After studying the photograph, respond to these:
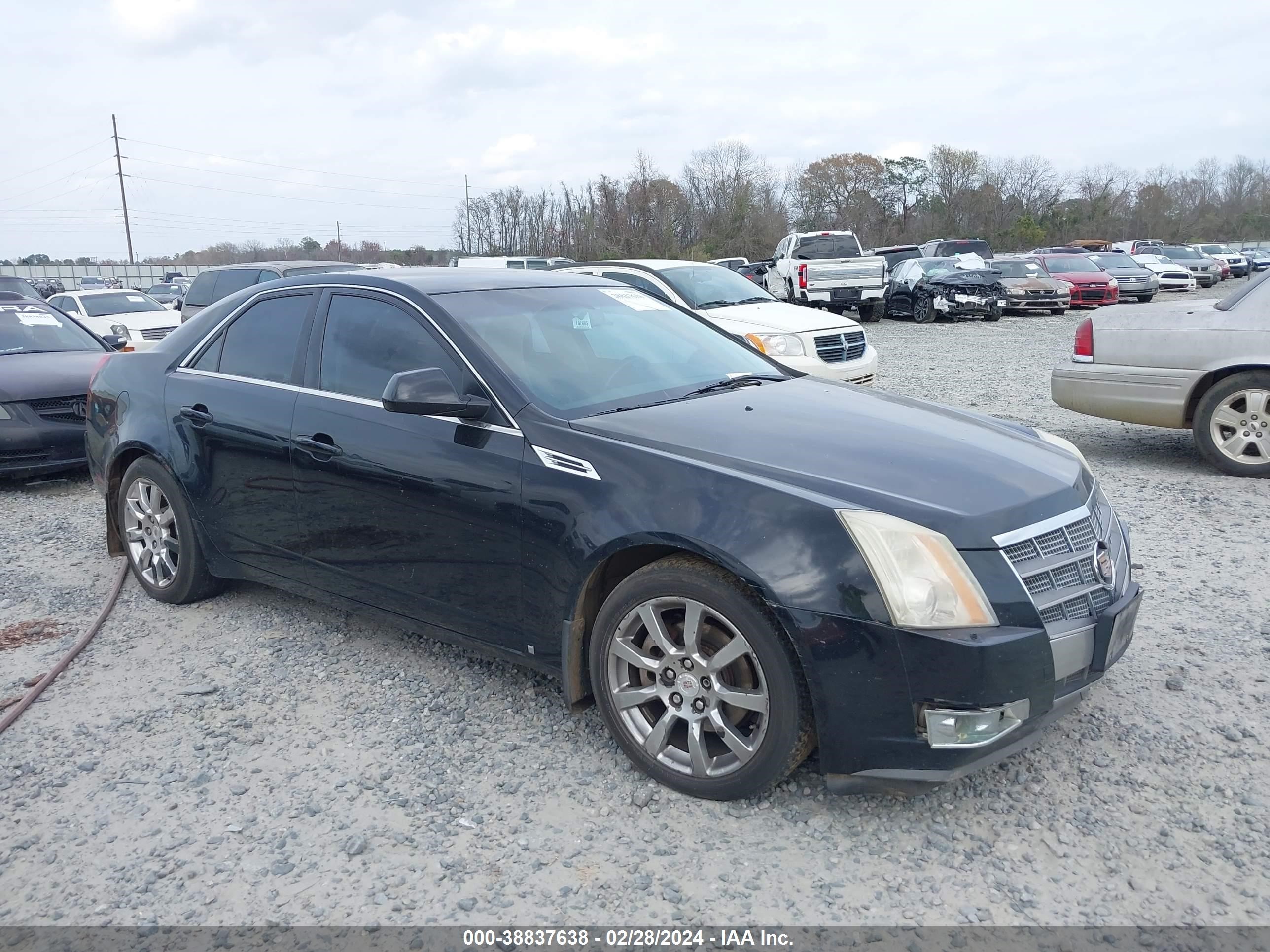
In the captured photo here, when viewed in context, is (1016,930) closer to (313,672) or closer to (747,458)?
(747,458)

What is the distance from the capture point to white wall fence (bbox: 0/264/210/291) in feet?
224

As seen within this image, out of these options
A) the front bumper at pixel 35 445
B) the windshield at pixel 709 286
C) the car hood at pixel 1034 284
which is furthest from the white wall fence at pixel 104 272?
the front bumper at pixel 35 445

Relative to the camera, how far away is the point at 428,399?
137 inches

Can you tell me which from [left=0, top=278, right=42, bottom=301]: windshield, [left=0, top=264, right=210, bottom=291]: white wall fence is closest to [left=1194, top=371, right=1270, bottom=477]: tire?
[left=0, top=278, right=42, bottom=301]: windshield

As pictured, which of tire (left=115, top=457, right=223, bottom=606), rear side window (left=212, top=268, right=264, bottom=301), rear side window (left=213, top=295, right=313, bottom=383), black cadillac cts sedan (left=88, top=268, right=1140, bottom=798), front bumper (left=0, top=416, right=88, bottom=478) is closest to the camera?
black cadillac cts sedan (left=88, top=268, right=1140, bottom=798)

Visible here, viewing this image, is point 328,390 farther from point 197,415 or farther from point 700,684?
point 700,684

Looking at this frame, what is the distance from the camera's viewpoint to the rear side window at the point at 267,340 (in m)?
4.39

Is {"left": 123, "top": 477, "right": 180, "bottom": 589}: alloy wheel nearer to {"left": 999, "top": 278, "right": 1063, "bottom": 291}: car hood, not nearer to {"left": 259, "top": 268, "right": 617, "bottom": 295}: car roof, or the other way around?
{"left": 259, "top": 268, "right": 617, "bottom": 295}: car roof

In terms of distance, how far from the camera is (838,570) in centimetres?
281

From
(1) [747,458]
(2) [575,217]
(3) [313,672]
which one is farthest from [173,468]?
(2) [575,217]

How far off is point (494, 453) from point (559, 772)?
111 centimetres

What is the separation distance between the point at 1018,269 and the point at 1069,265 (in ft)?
7.68

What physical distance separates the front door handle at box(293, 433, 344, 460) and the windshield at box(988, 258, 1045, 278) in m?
23.8

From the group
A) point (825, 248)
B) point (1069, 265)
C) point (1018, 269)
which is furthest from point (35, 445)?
point (1069, 265)
